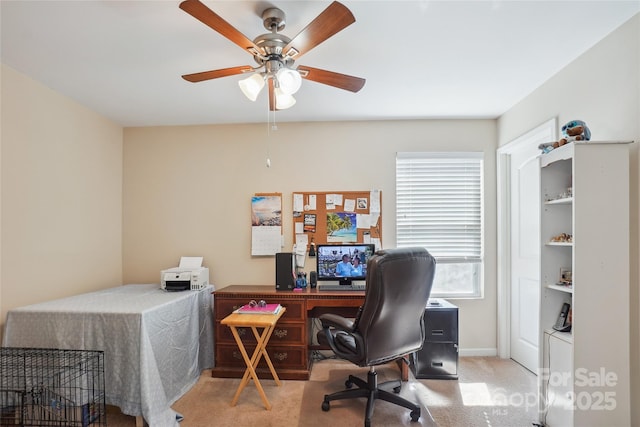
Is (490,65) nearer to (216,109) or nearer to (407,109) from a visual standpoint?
(407,109)

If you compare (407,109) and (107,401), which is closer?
(107,401)

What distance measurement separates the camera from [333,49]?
6.70 feet

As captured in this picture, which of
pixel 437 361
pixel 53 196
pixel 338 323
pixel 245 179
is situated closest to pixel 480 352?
pixel 437 361

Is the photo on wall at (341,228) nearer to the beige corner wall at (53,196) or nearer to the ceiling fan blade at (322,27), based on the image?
the ceiling fan blade at (322,27)

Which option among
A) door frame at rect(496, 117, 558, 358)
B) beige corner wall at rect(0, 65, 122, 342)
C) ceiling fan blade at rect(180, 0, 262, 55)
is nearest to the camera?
ceiling fan blade at rect(180, 0, 262, 55)

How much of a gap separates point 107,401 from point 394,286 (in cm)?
208

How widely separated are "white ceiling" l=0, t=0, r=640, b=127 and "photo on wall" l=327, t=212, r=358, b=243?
43.0 inches

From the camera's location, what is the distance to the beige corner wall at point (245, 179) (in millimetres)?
3328

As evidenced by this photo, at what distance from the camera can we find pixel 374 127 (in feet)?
11.1

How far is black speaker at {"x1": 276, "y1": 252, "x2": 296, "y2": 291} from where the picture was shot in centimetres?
301

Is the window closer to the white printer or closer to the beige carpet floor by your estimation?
the beige carpet floor

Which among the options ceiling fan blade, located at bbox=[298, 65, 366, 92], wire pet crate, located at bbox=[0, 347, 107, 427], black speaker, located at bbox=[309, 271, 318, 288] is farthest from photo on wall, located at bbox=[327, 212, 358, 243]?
wire pet crate, located at bbox=[0, 347, 107, 427]

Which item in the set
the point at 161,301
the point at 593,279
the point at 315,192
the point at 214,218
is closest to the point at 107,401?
the point at 161,301

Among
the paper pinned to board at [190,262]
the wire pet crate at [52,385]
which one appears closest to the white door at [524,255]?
the paper pinned to board at [190,262]
